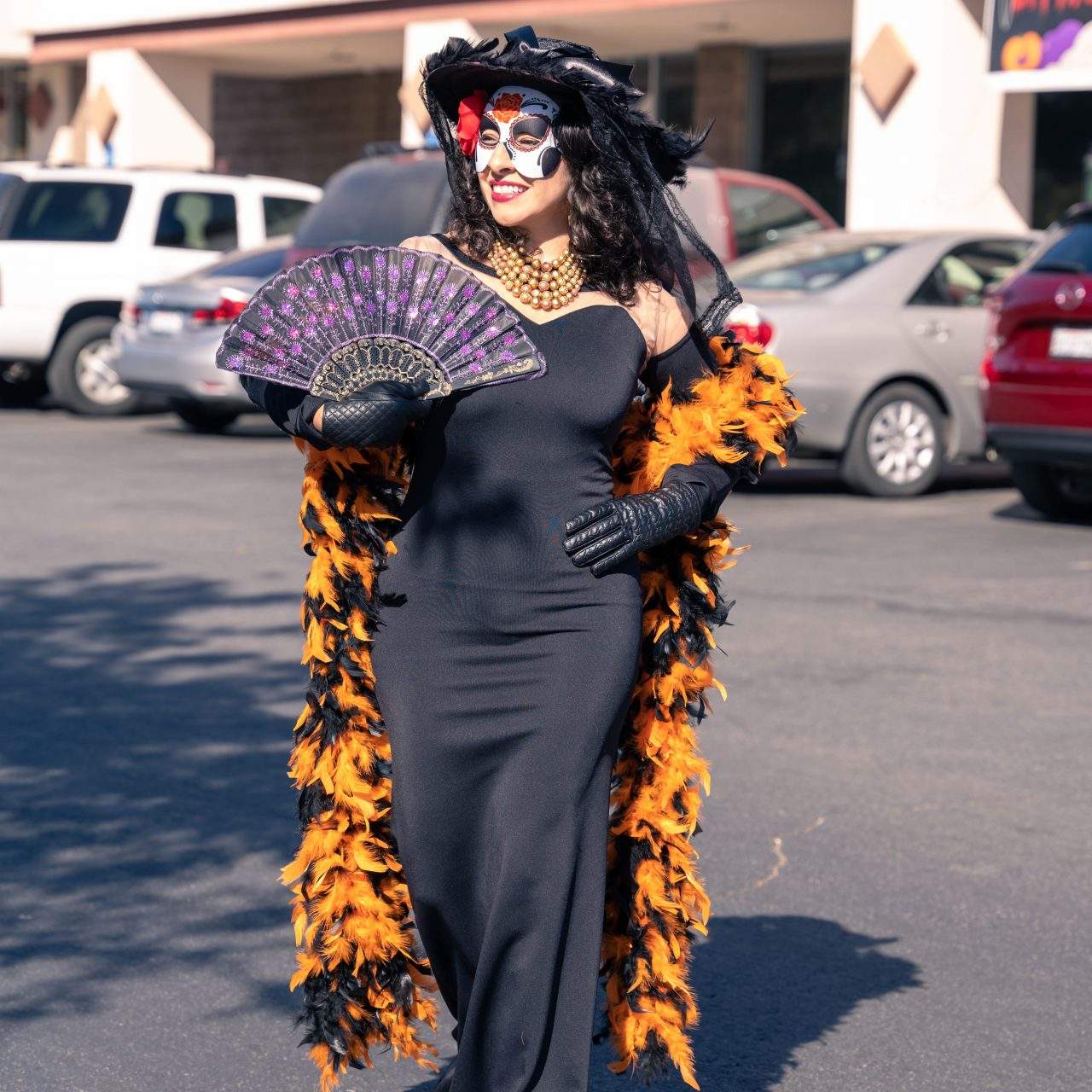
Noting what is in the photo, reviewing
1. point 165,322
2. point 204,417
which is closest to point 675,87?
point 204,417

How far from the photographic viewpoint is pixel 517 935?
3.35 meters

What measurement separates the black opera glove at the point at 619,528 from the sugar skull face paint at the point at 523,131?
0.60 metres

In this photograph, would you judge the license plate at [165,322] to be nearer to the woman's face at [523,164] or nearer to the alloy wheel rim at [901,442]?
the alloy wheel rim at [901,442]

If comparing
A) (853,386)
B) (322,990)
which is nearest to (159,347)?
(853,386)

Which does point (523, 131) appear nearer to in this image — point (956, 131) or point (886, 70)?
point (956, 131)

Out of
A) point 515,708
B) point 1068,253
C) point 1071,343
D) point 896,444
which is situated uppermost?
point 1068,253

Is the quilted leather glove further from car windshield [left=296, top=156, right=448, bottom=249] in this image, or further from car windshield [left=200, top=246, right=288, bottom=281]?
car windshield [left=200, top=246, right=288, bottom=281]

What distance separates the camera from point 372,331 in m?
3.36

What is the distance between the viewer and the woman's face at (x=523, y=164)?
11.4ft

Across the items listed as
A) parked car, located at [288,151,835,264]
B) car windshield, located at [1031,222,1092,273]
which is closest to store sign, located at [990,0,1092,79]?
parked car, located at [288,151,835,264]

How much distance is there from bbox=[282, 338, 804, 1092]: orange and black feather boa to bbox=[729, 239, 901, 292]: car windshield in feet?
28.7

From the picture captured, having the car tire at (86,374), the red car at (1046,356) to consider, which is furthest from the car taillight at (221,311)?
the red car at (1046,356)

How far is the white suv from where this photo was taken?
16.3 m

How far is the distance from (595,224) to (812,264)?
9225 mm
